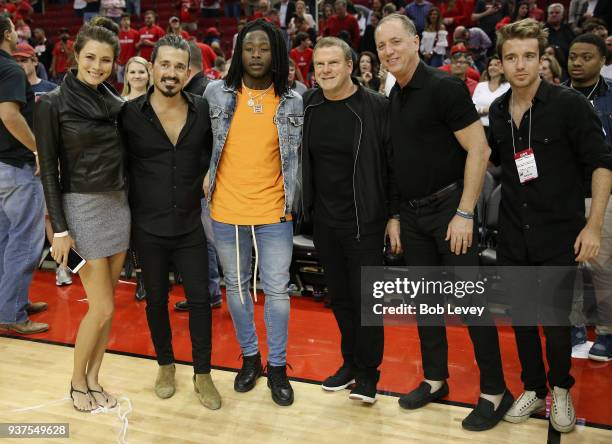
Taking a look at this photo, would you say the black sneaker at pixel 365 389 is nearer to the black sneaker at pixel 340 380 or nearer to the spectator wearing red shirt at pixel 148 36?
the black sneaker at pixel 340 380

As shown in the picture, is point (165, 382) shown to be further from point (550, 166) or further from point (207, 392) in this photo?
point (550, 166)

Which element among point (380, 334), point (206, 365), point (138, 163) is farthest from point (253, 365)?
point (138, 163)

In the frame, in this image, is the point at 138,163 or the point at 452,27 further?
the point at 452,27

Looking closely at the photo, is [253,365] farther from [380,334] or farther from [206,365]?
[380,334]

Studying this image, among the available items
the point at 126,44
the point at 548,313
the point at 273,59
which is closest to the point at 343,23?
the point at 126,44

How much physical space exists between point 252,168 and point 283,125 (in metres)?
0.24

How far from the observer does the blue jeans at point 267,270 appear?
3.05 metres

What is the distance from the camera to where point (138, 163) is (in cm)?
296

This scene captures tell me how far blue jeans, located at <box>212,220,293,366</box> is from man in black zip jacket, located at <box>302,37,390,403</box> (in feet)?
0.60

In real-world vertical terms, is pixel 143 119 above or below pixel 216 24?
below

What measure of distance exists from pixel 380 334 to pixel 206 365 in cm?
86

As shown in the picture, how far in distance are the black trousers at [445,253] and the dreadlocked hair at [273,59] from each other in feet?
2.64

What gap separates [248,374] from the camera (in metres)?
3.29

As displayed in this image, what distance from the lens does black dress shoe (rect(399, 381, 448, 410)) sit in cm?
308
